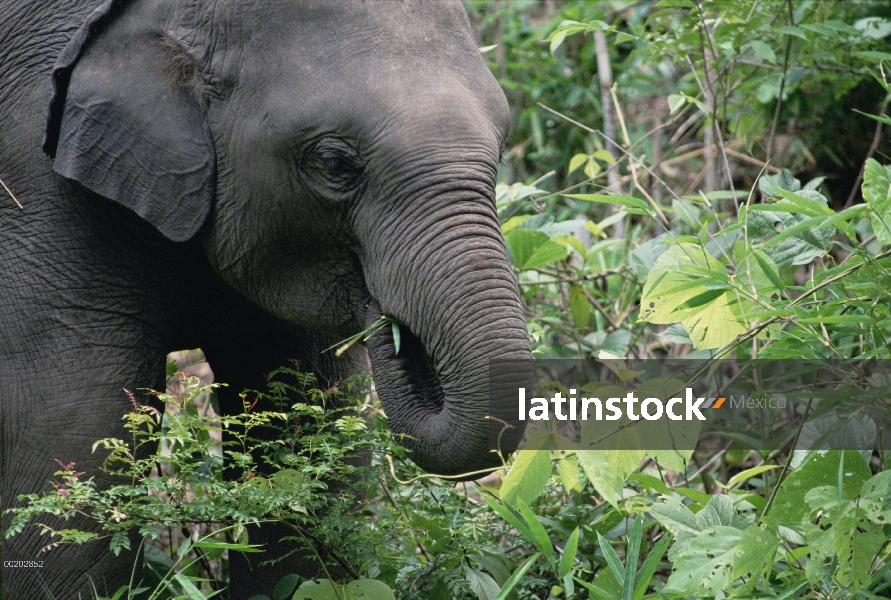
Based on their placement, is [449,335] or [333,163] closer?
[449,335]

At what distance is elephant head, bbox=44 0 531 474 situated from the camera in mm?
2572

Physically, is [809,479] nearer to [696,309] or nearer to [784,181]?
[696,309]

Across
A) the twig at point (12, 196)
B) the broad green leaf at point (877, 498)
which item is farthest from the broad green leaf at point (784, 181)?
the twig at point (12, 196)

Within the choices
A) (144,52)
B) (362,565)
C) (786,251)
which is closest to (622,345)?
(786,251)

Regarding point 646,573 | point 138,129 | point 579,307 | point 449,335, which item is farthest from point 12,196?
point 579,307

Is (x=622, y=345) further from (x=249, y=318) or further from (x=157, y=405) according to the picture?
(x=157, y=405)

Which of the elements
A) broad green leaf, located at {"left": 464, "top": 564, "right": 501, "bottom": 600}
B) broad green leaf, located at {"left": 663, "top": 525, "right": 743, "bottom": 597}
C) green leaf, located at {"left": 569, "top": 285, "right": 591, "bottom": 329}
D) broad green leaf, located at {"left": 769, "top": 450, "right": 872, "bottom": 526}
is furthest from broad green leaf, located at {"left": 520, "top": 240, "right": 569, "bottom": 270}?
broad green leaf, located at {"left": 663, "top": 525, "right": 743, "bottom": 597}

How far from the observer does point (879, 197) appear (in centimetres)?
250

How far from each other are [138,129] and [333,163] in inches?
20.6

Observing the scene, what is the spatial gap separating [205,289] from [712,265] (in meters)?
1.37

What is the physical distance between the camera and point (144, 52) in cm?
289

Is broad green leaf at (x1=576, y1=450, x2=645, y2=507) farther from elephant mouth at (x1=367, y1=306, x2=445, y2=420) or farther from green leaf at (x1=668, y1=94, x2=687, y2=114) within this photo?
green leaf at (x1=668, y1=94, x2=687, y2=114)

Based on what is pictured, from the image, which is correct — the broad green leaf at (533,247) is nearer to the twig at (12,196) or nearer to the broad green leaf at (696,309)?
the broad green leaf at (696,309)

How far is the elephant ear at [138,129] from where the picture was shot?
2842 millimetres
